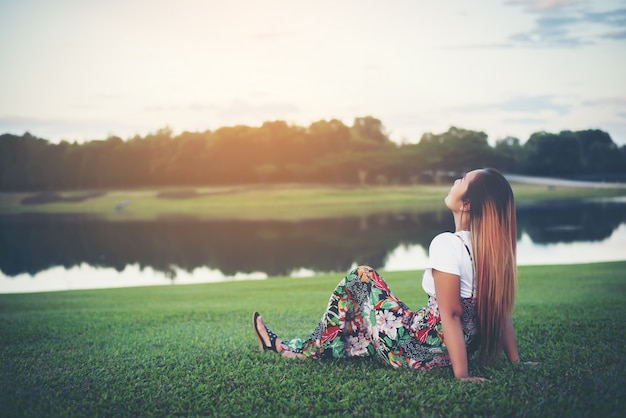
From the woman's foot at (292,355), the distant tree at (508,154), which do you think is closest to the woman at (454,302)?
the woman's foot at (292,355)

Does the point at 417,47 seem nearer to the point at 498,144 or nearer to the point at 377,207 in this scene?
the point at 498,144

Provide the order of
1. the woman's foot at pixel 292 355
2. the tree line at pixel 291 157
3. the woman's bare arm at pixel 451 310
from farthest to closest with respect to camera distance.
→ the tree line at pixel 291 157
the woman's foot at pixel 292 355
the woman's bare arm at pixel 451 310

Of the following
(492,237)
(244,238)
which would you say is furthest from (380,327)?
(244,238)

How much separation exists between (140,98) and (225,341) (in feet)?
138

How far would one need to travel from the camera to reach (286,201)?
5547 cm

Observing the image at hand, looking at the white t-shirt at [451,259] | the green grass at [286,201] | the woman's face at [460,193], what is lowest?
the white t-shirt at [451,259]

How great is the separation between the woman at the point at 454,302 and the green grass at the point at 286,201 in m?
46.0

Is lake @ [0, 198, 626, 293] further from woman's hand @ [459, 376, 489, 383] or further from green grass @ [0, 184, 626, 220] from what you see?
woman's hand @ [459, 376, 489, 383]

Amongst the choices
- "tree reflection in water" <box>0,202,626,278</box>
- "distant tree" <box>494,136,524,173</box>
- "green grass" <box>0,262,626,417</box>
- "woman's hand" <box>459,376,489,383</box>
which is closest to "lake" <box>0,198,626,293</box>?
"tree reflection in water" <box>0,202,626,278</box>

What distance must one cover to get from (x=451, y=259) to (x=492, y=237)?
319 mm

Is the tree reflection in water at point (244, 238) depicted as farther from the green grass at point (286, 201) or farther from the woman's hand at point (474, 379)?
the woman's hand at point (474, 379)

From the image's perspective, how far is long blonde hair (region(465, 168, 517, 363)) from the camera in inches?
131

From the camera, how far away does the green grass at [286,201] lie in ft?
163

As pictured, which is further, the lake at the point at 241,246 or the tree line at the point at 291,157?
the tree line at the point at 291,157
